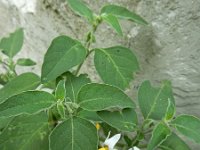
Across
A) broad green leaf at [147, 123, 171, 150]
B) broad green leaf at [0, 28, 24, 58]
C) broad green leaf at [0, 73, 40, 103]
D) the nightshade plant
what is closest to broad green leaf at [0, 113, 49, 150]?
the nightshade plant

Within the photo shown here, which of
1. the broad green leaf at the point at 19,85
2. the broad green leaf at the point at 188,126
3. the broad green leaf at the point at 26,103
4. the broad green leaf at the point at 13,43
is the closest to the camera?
the broad green leaf at the point at 26,103

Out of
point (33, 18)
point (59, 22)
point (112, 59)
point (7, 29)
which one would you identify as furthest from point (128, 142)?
point (7, 29)

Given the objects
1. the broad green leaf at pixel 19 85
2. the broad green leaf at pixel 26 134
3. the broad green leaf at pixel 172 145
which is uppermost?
the broad green leaf at pixel 19 85

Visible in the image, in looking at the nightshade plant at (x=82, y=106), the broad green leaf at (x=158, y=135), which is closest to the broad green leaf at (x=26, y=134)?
the nightshade plant at (x=82, y=106)

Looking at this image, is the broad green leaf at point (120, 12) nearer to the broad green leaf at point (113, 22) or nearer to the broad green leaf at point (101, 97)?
the broad green leaf at point (113, 22)

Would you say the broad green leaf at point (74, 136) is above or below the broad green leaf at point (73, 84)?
below

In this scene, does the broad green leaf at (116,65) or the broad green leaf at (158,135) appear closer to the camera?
the broad green leaf at (158,135)

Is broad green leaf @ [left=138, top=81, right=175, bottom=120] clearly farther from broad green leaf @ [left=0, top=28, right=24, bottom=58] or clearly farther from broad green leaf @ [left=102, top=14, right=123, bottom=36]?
broad green leaf @ [left=0, top=28, right=24, bottom=58]
